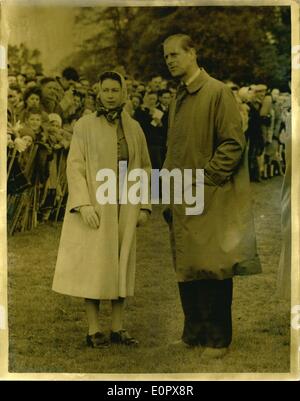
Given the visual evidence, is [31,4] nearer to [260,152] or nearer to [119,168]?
[119,168]

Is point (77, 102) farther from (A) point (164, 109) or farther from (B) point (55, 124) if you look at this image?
(A) point (164, 109)

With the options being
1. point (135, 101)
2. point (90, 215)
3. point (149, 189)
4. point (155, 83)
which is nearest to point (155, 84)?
point (155, 83)

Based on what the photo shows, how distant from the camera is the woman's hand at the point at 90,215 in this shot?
3.97 metres

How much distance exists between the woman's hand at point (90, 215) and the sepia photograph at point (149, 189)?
0.01m

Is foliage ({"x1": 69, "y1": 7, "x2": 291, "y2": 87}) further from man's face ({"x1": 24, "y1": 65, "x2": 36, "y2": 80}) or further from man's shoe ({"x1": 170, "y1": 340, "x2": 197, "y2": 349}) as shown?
man's shoe ({"x1": 170, "y1": 340, "x2": 197, "y2": 349})

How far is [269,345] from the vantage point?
4.01 meters

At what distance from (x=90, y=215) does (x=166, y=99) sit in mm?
755

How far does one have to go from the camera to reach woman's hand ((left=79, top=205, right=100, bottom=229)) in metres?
3.97

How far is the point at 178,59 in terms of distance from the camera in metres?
3.96

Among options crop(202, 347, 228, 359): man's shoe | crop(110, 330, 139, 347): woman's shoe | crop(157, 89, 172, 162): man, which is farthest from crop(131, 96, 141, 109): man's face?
crop(202, 347, 228, 359): man's shoe

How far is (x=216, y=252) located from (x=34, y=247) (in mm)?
997

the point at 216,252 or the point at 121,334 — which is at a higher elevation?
the point at 216,252
